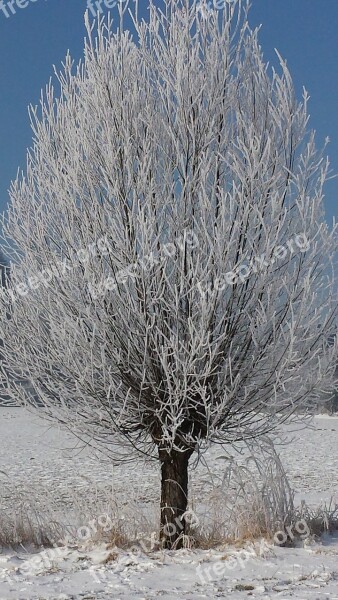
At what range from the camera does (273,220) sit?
209 inches

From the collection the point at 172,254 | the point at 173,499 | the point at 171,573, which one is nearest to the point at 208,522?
the point at 173,499

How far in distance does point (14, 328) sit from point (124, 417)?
4.20ft

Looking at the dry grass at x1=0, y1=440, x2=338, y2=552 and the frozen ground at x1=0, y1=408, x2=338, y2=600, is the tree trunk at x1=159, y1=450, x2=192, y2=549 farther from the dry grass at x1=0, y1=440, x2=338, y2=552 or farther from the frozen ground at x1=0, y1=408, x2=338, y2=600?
the frozen ground at x1=0, y1=408, x2=338, y2=600

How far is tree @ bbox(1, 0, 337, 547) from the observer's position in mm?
5312

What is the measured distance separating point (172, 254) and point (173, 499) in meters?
2.29

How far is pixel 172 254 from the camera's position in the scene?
5.28 meters

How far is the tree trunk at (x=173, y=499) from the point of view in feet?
19.8

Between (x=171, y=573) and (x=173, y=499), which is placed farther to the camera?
(x=173, y=499)

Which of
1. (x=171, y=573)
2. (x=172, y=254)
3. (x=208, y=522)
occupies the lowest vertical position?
(x=171, y=573)

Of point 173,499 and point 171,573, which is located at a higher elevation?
point 173,499

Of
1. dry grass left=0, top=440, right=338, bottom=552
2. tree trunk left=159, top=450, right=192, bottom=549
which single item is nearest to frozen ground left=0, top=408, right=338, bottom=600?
dry grass left=0, top=440, right=338, bottom=552

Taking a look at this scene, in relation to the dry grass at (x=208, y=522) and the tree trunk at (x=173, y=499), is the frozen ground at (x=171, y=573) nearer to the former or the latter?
the dry grass at (x=208, y=522)

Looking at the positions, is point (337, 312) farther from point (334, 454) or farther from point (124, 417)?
point (334, 454)

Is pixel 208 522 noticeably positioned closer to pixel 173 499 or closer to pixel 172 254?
pixel 173 499
